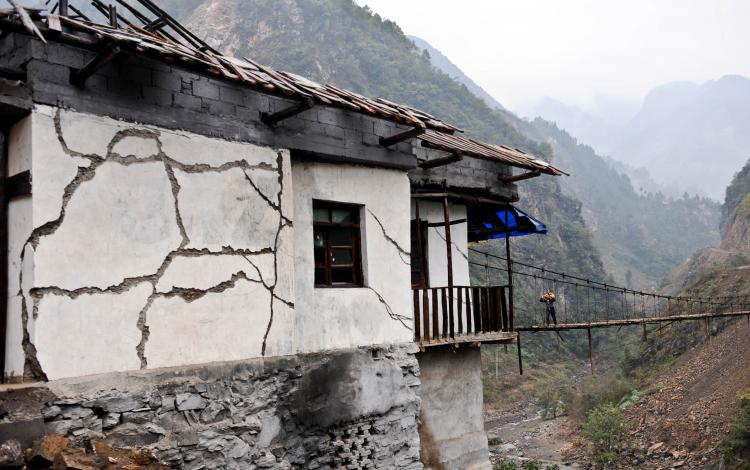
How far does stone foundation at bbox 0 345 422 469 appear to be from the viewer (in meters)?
5.14

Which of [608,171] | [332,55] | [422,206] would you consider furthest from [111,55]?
[608,171]

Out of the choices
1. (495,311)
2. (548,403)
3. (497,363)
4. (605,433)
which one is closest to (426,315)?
(495,311)

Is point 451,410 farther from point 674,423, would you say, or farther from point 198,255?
point 674,423

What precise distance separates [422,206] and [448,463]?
4.25 meters

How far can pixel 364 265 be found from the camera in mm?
8008

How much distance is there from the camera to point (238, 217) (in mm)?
6531

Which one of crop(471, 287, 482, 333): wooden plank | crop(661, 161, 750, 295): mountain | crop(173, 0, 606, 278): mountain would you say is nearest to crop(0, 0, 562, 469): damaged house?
crop(471, 287, 482, 333): wooden plank

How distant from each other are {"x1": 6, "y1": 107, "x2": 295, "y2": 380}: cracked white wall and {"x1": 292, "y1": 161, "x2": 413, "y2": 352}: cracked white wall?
404mm

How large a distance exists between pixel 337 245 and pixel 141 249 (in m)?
2.74

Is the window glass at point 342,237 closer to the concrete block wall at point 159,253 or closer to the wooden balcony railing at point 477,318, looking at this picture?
the concrete block wall at point 159,253

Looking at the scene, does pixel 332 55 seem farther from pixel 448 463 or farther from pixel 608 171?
pixel 608 171

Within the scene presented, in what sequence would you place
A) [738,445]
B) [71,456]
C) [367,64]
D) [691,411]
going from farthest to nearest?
[367,64] < [691,411] < [738,445] < [71,456]

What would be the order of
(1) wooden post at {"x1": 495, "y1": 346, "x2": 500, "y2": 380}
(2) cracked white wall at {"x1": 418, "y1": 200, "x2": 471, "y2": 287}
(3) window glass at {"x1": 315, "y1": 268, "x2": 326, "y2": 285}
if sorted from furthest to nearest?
(1) wooden post at {"x1": 495, "y1": 346, "x2": 500, "y2": 380} → (2) cracked white wall at {"x1": 418, "y1": 200, "x2": 471, "y2": 287} → (3) window glass at {"x1": 315, "y1": 268, "x2": 326, "y2": 285}

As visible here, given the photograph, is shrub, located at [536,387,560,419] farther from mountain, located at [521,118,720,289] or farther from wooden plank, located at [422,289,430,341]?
mountain, located at [521,118,720,289]
